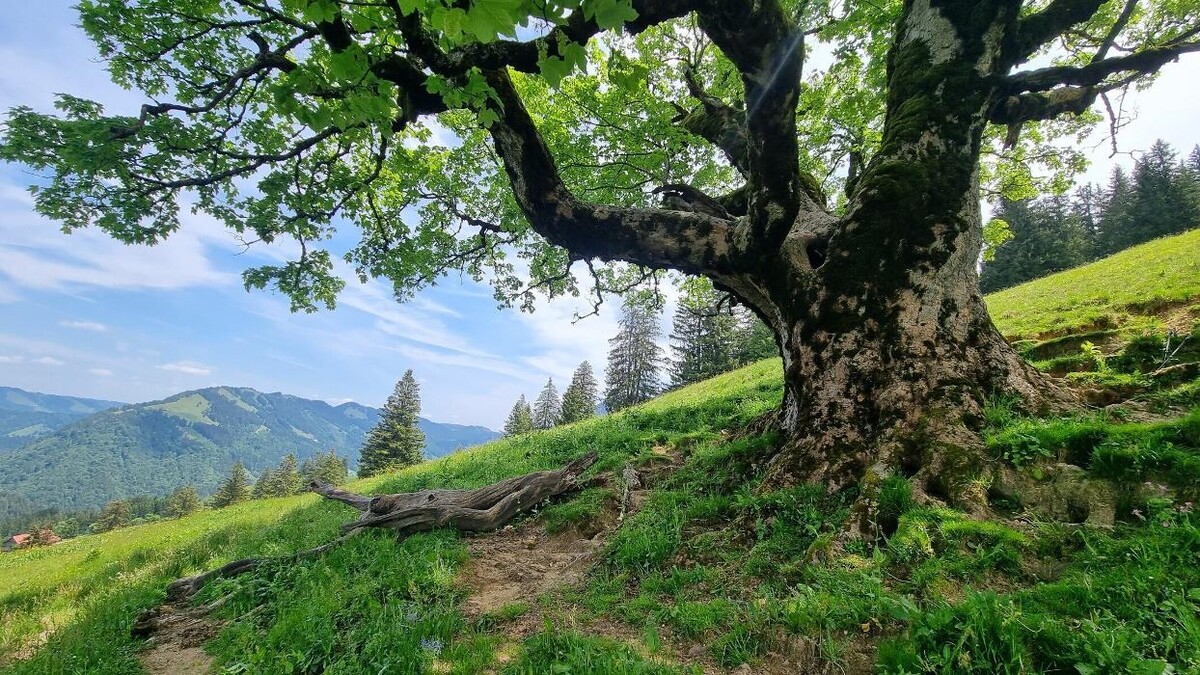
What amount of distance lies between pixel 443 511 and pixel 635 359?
49.8 m

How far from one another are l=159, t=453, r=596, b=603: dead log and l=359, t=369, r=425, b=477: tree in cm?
4057

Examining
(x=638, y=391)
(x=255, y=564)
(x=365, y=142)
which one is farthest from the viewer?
(x=638, y=391)

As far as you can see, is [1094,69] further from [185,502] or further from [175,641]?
[185,502]

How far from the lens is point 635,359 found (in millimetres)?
57125

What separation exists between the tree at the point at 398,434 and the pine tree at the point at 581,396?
15089mm

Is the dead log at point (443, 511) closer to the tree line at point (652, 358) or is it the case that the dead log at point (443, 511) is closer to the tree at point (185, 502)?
the tree line at point (652, 358)

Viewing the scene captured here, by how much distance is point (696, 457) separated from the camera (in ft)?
27.0

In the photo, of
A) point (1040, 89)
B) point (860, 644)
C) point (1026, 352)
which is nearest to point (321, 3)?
point (860, 644)

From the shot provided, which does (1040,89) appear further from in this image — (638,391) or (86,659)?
(638,391)

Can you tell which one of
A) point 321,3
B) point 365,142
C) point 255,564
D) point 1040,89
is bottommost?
point 255,564

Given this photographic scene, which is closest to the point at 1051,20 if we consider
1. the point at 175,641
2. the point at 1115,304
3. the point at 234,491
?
the point at 1115,304

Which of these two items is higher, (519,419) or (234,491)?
(519,419)

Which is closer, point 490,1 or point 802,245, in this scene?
point 490,1

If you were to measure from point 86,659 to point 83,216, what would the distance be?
6.57m
